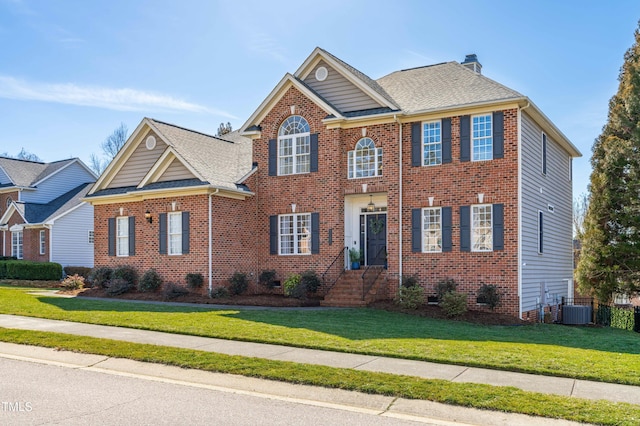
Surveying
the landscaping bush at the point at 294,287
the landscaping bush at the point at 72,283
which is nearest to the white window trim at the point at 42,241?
the landscaping bush at the point at 72,283

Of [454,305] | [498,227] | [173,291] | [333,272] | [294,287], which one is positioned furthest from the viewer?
[173,291]

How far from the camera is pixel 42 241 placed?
117 ft

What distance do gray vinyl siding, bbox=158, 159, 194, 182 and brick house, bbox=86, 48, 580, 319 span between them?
207 millimetres

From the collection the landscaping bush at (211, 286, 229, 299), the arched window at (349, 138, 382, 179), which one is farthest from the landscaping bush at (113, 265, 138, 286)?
the arched window at (349, 138, 382, 179)

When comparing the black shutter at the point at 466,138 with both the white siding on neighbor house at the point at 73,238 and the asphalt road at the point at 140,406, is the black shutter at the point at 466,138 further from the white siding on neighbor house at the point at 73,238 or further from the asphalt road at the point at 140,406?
the white siding on neighbor house at the point at 73,238

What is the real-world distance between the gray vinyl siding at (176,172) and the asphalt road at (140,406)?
13715 mm

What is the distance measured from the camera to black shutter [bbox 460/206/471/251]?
19.0 meters

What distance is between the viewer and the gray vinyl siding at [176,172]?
22.2 meters

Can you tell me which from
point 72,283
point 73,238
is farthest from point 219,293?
point 73,238

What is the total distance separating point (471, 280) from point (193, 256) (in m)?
9.80

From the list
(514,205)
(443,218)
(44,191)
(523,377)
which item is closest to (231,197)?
(443,218)

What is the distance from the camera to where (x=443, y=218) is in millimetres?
19500

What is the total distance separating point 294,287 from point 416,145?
6.37m

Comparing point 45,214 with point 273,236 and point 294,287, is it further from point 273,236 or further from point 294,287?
point 294,287
